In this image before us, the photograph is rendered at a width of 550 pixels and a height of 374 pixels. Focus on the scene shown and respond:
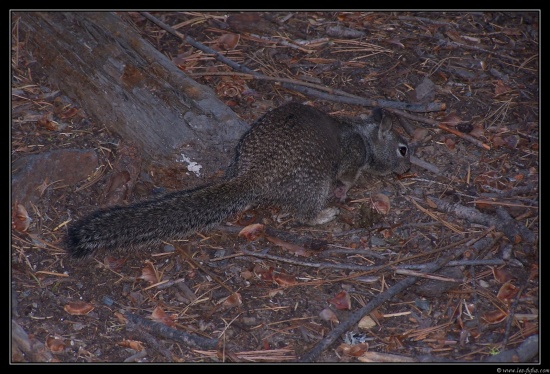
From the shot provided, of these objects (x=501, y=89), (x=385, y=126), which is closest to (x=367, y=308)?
(x=385, y=126)

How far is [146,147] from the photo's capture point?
5090mm

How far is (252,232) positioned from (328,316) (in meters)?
1.01

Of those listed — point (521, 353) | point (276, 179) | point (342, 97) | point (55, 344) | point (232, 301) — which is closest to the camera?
point (521, 353)

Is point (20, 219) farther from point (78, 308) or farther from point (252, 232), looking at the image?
point (252, 232)

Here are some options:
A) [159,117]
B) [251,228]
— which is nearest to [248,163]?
[251,228]

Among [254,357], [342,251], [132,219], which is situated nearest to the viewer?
[254,357]

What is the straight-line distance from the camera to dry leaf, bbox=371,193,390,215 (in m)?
5.07

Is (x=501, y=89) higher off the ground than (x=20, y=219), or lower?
higher

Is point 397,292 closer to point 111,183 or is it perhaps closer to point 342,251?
point 342,251

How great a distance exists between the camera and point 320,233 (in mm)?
4906

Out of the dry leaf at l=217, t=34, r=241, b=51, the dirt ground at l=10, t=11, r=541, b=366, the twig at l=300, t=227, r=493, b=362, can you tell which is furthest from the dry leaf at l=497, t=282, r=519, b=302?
the dry leaf at l=217, t=34, r=241, b=51

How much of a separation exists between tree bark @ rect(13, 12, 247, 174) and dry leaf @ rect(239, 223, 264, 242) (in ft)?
1.95

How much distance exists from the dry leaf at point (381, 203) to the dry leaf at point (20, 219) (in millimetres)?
2711

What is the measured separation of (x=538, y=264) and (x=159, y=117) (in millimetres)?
3069
